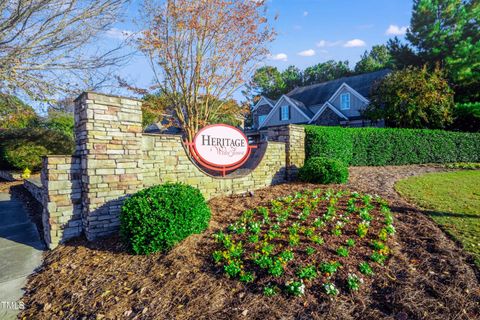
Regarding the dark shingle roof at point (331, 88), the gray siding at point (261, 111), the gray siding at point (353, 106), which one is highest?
the dark shingle roof at point (331, 88)

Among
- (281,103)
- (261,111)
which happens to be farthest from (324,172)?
(261,111)

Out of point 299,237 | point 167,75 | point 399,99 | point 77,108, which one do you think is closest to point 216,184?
point 299,237

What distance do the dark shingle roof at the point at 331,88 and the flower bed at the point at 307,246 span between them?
19.2m

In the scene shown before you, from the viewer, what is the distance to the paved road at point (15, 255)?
3266mm

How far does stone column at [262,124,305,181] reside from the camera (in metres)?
7.56

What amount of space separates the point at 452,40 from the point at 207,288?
78.5 ft

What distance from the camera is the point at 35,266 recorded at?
3.96 meters

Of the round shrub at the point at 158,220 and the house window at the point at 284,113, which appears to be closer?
the round shrub at the point at 158,220

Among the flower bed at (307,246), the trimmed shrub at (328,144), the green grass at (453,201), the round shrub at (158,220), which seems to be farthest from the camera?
the trimmed shrub at (328,144)

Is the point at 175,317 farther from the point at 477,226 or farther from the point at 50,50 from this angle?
the point at 50,50

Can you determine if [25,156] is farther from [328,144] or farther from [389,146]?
[389,146]

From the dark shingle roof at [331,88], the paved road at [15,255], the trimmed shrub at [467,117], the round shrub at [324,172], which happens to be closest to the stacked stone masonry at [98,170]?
the paved road at [15,255]

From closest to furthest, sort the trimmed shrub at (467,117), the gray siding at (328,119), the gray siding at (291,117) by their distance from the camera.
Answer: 1. the trimmed shrub at (467,117)
2. the gray siding at (328,119)
3. the gray siding at (291,117)

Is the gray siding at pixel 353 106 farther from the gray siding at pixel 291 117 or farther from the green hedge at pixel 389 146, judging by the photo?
the green hedge at pixel 389 146
